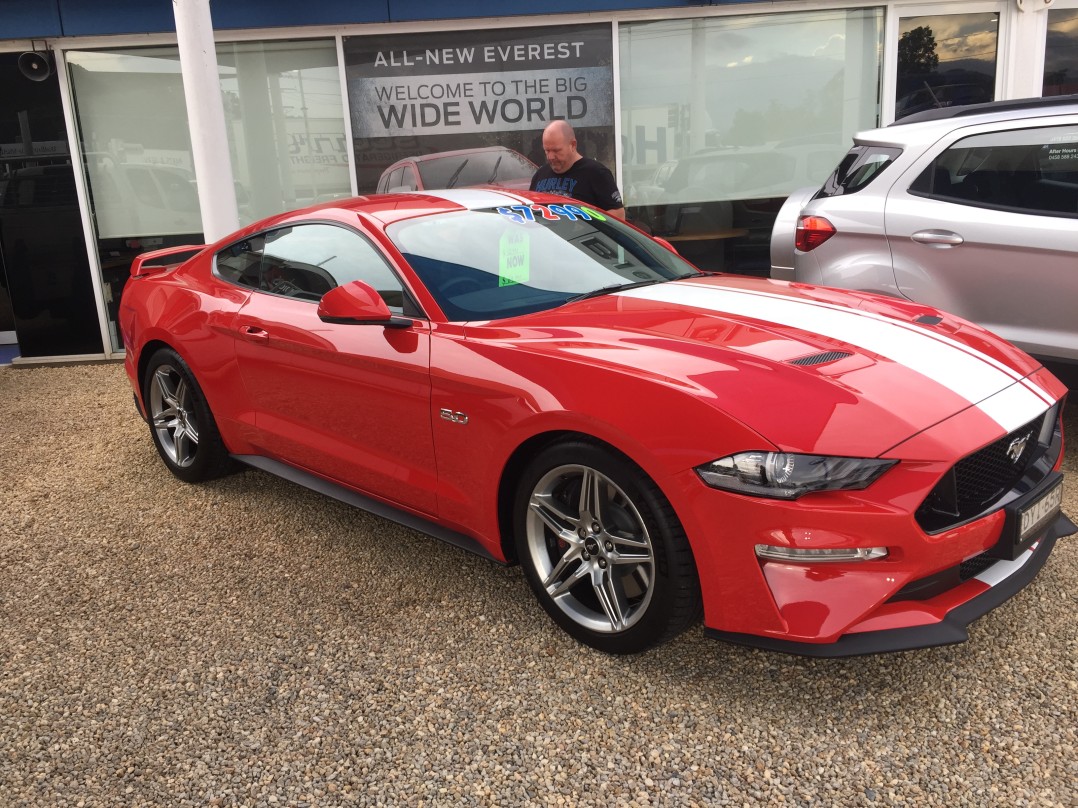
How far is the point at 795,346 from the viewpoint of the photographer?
272cm

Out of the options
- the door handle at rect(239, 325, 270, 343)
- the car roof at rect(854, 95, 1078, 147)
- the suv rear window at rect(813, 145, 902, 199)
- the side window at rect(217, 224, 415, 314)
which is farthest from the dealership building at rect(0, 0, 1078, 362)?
the door handle at rect(239, 325, 270, 343)

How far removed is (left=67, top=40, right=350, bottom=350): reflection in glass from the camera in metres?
8.02

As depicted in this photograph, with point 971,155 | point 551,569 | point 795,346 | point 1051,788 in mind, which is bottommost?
point 1051,788

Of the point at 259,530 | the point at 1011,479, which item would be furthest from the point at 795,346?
the point at 259,530

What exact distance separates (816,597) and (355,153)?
6859 mm

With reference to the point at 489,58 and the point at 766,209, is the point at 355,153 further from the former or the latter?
the point at 766,209

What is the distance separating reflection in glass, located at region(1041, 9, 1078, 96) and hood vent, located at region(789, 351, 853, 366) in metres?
6.63

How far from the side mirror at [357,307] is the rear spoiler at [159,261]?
2132 mm

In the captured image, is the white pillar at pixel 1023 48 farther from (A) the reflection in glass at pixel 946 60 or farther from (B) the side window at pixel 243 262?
(B) the side window at pixel 243 262

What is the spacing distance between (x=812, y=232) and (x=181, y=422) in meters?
3.48

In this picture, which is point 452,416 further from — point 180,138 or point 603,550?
point 180,138

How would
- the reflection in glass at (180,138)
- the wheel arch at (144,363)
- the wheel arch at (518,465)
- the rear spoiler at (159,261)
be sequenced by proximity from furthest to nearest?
the reflection in glass at (180,138), the rear spoiler at (159,261), the wheel arch at (144,363), the wheel arch at (518,465)

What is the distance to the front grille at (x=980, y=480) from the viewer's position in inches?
94.0

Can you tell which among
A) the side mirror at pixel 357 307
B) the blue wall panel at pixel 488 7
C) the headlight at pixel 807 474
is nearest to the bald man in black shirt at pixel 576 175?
the blue wall panel at pixel 488 7
